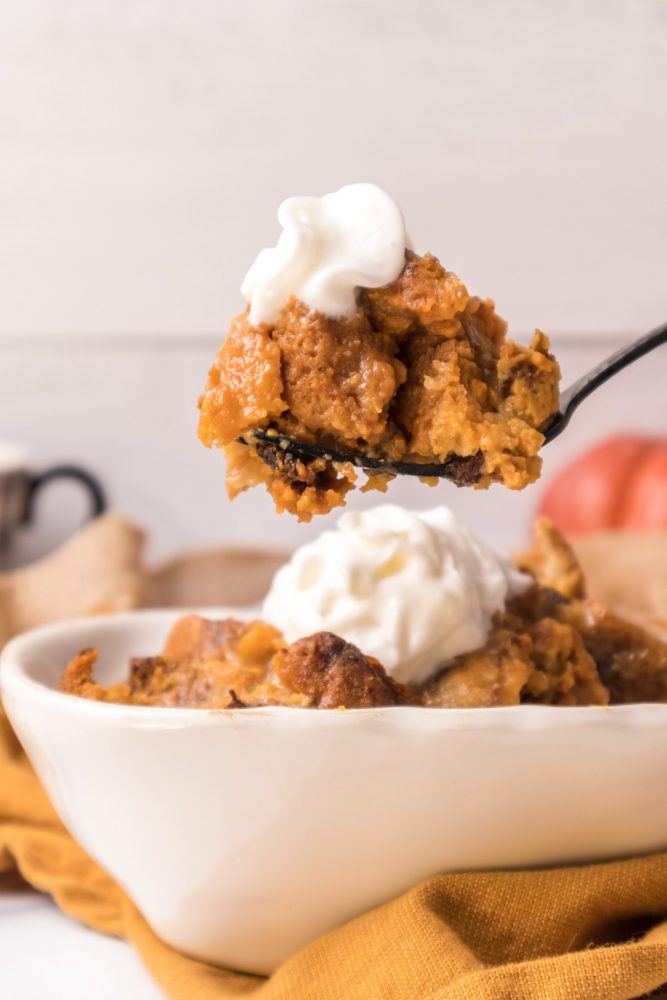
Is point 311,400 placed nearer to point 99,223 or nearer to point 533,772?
point 533,772

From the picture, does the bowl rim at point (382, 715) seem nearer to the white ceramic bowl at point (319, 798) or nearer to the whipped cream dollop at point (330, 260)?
the white ceramic bowl at point (319, 798)

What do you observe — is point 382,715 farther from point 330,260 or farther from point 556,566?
point 556,566

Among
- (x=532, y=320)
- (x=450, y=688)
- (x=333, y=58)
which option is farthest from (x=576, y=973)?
(x=333, y=58)

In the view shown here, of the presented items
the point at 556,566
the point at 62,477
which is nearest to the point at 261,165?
the point at 62,477

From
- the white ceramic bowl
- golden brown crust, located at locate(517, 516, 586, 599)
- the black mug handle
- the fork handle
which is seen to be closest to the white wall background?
the black mug handle

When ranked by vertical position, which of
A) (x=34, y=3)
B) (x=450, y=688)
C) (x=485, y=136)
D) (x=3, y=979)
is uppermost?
(x=34, y=3)

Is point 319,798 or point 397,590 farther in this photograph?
point 397,590

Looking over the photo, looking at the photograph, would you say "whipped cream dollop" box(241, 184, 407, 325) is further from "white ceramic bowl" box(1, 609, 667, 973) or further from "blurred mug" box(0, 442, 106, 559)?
"blurred mug" box(0, 442, 106, 559)
